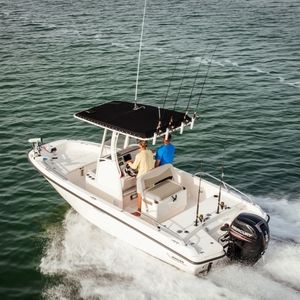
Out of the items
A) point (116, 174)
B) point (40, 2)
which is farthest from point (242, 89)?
point (40, 2)

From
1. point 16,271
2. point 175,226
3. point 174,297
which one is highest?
A: point 175,226

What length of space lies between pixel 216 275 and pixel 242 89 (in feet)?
49.8

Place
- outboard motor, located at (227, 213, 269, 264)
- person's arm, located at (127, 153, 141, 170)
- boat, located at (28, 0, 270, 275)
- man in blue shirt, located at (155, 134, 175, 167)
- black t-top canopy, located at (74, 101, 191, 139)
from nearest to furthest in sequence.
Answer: outboard motor, located at (227, 213, 269, 264)
boat, located at (28, 0, 270, 275)
black t-top canopy, located at (74, 101, 191, 139)
person's arm, located at (127, 153, 141, 170)
man in blue shirt, located at (155, 134, 175, 167)

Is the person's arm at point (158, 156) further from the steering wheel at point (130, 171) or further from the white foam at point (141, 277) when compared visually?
the white foam at point (141, 277)

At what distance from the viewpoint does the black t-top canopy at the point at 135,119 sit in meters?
10.9

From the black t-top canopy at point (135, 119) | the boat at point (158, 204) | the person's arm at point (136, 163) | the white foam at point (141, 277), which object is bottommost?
the white foam at point (141, 277)

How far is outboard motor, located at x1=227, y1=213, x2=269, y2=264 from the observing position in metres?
9.66

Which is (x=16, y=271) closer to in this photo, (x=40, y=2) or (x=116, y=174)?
(x=116, y=174)

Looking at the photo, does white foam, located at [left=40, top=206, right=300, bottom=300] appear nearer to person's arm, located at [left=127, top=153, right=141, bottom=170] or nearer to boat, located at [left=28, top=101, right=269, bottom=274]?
boat, located at [left=28, top=101, right=269, bottom=274]

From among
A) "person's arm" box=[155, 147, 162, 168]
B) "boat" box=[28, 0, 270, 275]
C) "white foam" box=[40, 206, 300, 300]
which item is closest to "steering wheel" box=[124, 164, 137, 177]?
"boat" box=[28, 0, 270, 275]

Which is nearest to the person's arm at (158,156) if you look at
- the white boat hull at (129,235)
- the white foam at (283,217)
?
the white boat hull at (129,235)

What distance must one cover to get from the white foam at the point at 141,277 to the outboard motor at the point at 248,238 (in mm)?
399

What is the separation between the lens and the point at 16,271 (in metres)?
11.3

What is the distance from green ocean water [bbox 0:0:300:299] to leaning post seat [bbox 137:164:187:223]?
1.14 m
